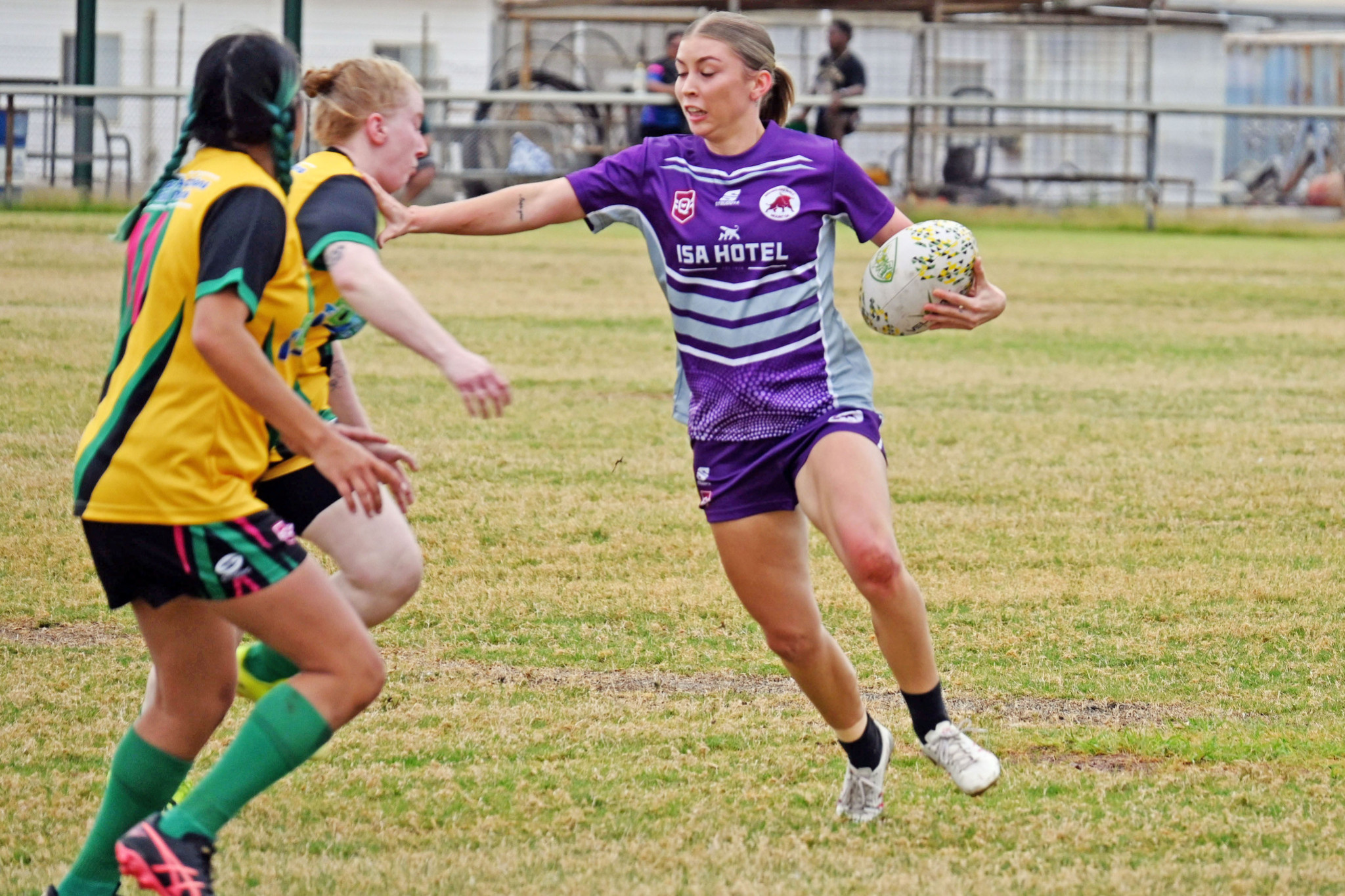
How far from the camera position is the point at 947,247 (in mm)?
4410

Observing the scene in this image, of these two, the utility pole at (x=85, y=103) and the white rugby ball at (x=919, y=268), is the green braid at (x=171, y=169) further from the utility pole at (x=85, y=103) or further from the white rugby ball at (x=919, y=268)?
the utility pole at (x=85, y=103)

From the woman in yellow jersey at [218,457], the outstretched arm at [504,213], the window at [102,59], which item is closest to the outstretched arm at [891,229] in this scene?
the outstretched arm at [504,213]

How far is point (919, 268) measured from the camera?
441 centimetres

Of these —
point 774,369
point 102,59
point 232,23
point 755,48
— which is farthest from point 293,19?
point 774,369

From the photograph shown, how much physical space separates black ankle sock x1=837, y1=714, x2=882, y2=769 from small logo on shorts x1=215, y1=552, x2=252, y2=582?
1629 mm

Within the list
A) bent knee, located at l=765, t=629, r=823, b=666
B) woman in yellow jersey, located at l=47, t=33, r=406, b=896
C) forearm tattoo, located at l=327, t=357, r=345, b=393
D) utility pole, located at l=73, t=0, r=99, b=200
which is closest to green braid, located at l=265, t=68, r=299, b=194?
woman in yellow jersey, located at l=47, t=33, r=406, b=896

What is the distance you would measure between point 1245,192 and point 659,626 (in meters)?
23.9

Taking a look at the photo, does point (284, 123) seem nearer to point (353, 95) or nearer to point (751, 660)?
point (353, 95)

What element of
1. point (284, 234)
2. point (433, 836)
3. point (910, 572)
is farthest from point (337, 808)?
point (910, 572)

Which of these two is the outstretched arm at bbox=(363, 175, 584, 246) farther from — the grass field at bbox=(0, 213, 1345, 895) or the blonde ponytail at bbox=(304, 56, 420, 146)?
the grass field at bbox=(0, 213, 1345, 895)

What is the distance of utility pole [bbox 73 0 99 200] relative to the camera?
20.6 metres

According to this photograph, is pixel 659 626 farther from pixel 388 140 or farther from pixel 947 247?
pixel 388 140

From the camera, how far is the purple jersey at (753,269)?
411cm

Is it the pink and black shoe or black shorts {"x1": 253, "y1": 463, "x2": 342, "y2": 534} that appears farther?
black shorts {"x1": 253, "y1": 463, "x2": 342, "y2": 534}
